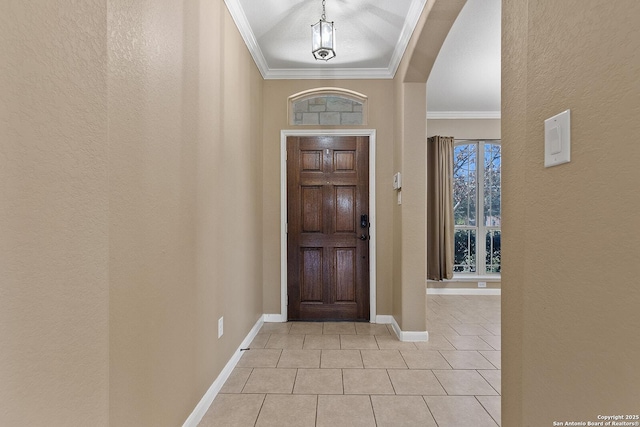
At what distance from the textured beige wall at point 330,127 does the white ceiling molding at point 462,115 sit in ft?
5.92

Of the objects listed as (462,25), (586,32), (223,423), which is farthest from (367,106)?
(223,423)

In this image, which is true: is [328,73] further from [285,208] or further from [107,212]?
[107,212]

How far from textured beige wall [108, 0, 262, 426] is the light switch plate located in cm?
135

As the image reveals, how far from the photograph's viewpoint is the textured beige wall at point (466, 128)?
504cm

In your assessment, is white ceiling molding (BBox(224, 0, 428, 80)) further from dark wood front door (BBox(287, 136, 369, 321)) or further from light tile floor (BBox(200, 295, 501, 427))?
light tile floor (BBox(200, 295, 501, 427))

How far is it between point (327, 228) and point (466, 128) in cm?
303

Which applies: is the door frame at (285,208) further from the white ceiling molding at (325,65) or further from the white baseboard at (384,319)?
the white ceiling molding at (325,65)

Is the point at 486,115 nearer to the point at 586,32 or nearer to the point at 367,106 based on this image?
the point at 367,106

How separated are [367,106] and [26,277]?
132 inches

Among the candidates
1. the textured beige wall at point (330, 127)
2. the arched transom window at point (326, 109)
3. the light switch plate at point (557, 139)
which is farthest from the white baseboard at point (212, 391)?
the arched transom window at point (326, 109)

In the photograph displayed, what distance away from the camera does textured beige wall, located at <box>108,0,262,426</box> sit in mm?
1139

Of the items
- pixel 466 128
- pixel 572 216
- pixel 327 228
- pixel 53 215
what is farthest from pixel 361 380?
pixel 466 128

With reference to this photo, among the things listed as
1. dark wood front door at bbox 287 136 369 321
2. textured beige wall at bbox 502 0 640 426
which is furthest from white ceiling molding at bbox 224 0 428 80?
textured beige wall at bbox 502 0 640 426

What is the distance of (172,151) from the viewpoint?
1.53m
